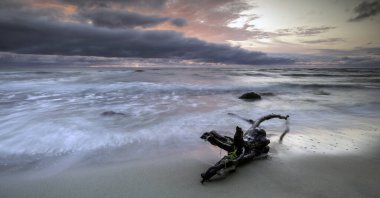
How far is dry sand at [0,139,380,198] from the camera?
2.64 meters

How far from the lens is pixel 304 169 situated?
10.5ft

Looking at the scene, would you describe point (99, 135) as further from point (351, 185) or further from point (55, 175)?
point (351, 185)

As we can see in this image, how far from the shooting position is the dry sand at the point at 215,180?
8.66 feet

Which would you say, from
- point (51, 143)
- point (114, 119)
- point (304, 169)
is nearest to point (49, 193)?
point (51, 143)

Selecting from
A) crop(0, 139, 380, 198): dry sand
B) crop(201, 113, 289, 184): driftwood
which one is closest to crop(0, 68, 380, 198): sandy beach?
crop(0, 139, 380, 198): dry sand

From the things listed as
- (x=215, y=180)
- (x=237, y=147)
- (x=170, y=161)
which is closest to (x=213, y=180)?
(x=215, y=180)

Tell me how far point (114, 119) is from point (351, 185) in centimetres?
595

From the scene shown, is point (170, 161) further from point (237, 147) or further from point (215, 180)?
point (237, 147)

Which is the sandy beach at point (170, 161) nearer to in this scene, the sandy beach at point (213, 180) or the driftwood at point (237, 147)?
the sandy beach at point (213, 180)

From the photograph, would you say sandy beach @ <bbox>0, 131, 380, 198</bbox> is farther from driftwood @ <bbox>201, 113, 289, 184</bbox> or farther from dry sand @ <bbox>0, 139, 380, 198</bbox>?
driftwood @ <bbox>201, 113, 289, 184</bbox>

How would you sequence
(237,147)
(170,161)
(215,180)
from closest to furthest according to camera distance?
(215,180) → (237,147) → (170,161)

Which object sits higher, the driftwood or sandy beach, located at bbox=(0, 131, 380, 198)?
the driftwood

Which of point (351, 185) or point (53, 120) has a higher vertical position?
point (351, 185)

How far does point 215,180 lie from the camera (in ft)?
9.16
